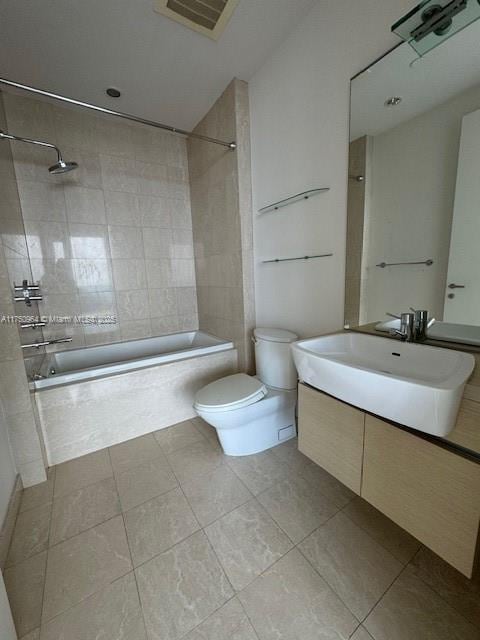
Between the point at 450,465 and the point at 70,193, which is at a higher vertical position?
the point at 70,193

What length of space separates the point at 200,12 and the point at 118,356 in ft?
7.86

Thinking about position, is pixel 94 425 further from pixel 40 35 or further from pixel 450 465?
pixel 40 35

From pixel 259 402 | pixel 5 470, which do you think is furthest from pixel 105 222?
pixel 259 402

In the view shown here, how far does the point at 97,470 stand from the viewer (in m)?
1.50

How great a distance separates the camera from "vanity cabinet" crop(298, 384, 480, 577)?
2.13ft

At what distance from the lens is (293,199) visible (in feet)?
5.12

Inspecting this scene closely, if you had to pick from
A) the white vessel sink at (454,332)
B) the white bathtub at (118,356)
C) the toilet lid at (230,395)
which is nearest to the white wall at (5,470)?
the white bathtub at (118,356)

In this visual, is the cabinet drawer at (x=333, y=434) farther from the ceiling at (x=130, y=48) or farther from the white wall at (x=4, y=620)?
the ceiling at (x=130, y=48)

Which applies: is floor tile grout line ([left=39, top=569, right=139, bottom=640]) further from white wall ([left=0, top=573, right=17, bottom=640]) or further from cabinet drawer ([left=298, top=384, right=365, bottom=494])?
cabinet drawer ([left=298, top=384, right=365, bottom=494])

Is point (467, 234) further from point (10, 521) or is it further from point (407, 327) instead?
point (10, 521)

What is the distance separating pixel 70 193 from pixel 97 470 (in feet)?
7.00

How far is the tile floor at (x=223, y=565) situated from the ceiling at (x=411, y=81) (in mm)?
1743

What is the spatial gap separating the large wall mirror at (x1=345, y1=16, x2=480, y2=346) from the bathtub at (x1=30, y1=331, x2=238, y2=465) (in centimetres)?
122

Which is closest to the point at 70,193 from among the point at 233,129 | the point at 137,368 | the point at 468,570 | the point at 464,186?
the point at 233,129
